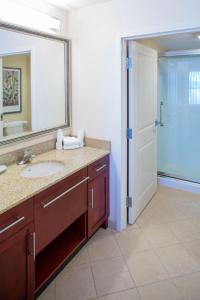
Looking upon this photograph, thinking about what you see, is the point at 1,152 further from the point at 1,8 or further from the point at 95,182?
the point at 1,8

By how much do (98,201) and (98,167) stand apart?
32 cm

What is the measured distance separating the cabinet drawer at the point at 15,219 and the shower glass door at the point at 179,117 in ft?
9.11

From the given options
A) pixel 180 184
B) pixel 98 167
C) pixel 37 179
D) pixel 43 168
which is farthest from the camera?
pixel 180 184

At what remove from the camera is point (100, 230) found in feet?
8.94

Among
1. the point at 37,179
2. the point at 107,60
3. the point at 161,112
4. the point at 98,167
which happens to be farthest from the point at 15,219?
the point at 161,112

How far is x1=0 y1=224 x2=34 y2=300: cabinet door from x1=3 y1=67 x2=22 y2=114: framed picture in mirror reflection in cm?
103

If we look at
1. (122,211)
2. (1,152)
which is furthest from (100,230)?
(1,152)

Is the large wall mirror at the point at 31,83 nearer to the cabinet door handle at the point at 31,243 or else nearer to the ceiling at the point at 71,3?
the ceiling at the point at 71,3

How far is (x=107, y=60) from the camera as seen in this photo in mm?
2512

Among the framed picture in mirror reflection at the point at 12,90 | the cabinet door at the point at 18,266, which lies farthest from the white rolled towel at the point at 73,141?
the cabinet door at the point at 18,266

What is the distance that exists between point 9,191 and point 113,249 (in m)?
1.20

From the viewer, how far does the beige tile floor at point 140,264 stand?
1.93 metres

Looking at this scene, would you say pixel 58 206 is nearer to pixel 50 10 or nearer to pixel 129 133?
pixel 129 133

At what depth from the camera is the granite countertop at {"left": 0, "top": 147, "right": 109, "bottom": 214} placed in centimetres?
156
